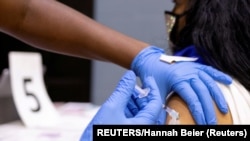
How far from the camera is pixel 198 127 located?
780 millimetres

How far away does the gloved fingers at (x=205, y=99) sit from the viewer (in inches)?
32.5

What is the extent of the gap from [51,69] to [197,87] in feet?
5.83

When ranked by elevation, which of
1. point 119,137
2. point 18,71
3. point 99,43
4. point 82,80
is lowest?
point 82,80

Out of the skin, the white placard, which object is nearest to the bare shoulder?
the skin

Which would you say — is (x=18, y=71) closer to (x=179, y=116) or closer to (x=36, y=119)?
(x=36, y=119)

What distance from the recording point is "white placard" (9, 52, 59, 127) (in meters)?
1.79

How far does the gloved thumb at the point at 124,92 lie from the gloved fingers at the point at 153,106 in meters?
0.04

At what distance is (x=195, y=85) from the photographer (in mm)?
862

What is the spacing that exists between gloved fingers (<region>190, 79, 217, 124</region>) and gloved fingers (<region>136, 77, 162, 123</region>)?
8 cm

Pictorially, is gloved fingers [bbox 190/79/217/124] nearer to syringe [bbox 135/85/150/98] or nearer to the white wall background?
syringe [bbox 135/85/150/98]

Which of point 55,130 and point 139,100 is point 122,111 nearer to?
point 139,100

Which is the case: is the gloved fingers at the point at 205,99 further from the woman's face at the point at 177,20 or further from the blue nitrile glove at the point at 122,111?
the woman's face at the point at 177,20

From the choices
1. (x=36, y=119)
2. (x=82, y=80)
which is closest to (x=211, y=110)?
(x=36, y=119)

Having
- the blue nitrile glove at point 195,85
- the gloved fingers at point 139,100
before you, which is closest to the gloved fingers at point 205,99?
the blue nitrile glove at point 195,85
